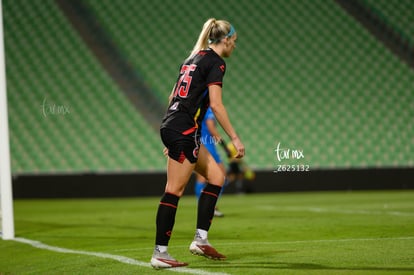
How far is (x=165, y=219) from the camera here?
188 inches

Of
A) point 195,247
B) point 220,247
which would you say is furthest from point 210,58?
point 220,247

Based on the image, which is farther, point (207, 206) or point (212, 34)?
point (207, 206)

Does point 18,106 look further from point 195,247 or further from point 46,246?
point 195,247

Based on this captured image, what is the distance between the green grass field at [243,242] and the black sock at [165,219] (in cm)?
23

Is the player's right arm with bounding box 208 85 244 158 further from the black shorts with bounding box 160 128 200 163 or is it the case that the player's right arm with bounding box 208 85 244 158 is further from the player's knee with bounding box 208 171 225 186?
the player's knee with bounding box 208 171 225 186

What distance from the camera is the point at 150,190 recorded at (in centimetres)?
1639

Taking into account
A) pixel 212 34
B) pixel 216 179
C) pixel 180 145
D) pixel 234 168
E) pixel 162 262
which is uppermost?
pixel 212 34

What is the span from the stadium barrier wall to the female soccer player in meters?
11.3

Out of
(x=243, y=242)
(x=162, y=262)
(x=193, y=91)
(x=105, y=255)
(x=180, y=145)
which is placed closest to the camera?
(x=162, y=262)

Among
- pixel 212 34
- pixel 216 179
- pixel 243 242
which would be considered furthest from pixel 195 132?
pixel 243 242

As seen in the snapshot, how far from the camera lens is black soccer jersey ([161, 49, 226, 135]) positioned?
4.82m

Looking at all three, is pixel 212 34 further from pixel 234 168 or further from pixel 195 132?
pixel 234 168

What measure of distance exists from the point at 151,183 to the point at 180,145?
11.7 meters

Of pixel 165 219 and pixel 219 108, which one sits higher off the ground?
pixel 219 108
